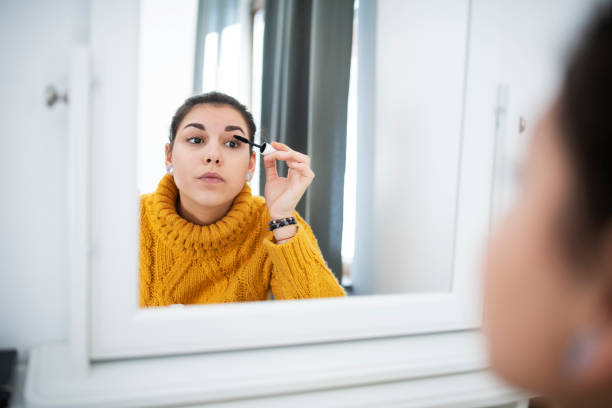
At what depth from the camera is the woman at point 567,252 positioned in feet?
0.79

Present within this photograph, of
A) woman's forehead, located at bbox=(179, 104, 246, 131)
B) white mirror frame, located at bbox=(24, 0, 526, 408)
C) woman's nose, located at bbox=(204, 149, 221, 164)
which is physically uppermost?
woman's forehead, located at bbox=(179, 104, 246, 131)

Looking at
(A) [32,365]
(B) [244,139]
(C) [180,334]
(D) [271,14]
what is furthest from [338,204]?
(A) [32,365]

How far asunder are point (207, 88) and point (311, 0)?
53 cm

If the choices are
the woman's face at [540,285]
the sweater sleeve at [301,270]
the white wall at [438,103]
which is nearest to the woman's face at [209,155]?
the sweater sleeve at [301,270]

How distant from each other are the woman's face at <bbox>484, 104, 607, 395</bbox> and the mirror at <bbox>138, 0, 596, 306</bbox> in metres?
0.08

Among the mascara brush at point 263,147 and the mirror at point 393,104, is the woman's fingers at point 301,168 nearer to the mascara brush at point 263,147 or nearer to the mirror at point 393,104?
the mascara brush at point 263,147

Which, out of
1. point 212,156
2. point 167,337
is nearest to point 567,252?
point 167,337

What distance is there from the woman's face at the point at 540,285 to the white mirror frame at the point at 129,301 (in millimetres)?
312

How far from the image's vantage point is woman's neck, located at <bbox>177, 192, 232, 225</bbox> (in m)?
1.08

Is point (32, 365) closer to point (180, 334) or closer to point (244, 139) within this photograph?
point (180, 334)

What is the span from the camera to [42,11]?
0.48 meters

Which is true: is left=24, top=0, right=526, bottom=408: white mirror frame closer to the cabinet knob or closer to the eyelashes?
the cabinet knob

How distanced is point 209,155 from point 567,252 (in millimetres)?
856

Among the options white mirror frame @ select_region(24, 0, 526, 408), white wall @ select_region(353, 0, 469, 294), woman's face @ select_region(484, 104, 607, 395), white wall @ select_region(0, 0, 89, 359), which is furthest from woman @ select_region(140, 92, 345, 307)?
woman's face @ select_region(484, 104, 607, 395)
